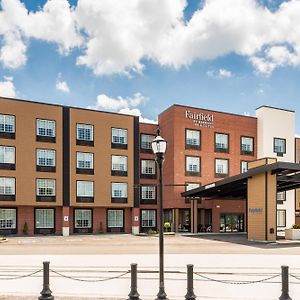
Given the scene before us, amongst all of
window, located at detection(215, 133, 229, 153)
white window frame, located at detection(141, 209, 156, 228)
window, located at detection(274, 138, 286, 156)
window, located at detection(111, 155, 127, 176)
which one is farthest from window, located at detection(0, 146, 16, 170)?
window, located at detection(274, 138, 286, 156)

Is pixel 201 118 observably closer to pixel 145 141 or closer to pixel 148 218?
pixel 145 141

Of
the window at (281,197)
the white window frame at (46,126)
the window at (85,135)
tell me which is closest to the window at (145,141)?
the window at (85,135)

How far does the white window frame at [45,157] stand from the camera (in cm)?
4631

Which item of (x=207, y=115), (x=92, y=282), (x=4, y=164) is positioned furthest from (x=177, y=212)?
(x=92, y=282)

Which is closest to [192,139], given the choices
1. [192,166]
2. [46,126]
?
[192,166]

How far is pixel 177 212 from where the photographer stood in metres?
51.5

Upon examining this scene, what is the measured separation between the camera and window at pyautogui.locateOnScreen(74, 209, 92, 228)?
49469mm

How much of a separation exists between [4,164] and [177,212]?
21.0 metres

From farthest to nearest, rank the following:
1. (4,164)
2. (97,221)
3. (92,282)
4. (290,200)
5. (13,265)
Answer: (290,200)
(97,221)
(4,164)
(13,265)
(92,282)

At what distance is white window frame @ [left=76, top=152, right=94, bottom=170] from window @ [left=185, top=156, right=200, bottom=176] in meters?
11.8

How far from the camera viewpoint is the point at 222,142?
54.6 metres

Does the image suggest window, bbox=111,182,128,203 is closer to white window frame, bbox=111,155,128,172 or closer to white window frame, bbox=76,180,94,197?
white window frame, bbox=111,155,128,172

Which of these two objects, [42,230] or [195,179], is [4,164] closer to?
[42,230]

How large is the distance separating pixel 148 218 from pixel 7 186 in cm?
1820
